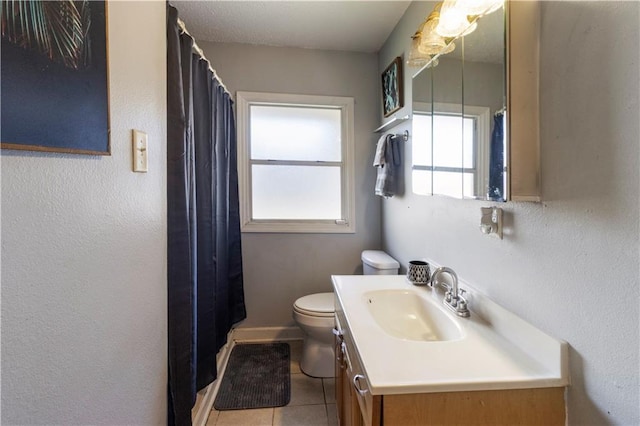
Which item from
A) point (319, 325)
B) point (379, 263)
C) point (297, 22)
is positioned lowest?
point (319, 325)

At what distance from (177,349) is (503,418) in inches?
44.2

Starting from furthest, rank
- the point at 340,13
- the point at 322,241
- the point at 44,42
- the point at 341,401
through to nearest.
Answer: the point at 322,241 → the point at 340,13 → the point at 341,401 → the point at 44,42

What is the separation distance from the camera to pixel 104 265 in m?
0.80

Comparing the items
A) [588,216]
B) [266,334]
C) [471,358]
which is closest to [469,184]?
[588,216]

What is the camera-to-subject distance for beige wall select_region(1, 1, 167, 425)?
0.59 metres

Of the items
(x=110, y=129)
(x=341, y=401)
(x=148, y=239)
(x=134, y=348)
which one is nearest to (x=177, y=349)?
(x=134, y=348)

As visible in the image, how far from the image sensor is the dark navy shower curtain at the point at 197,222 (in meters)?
1.22

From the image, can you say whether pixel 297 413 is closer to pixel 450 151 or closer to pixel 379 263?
pixel 379 263

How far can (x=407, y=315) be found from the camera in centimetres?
142

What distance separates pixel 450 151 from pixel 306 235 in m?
1.44

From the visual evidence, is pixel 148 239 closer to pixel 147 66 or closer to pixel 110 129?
pixel 110 129

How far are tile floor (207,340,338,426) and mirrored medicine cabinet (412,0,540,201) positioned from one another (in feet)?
4.42

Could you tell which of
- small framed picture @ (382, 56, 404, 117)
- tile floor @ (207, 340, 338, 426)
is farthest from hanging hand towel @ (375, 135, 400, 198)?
tile floor @ (207, 340, 338, 426)

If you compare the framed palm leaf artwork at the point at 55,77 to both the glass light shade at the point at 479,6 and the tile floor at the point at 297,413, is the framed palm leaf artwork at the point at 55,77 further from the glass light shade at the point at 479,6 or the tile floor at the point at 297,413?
the tile floor at the point at 297,413
